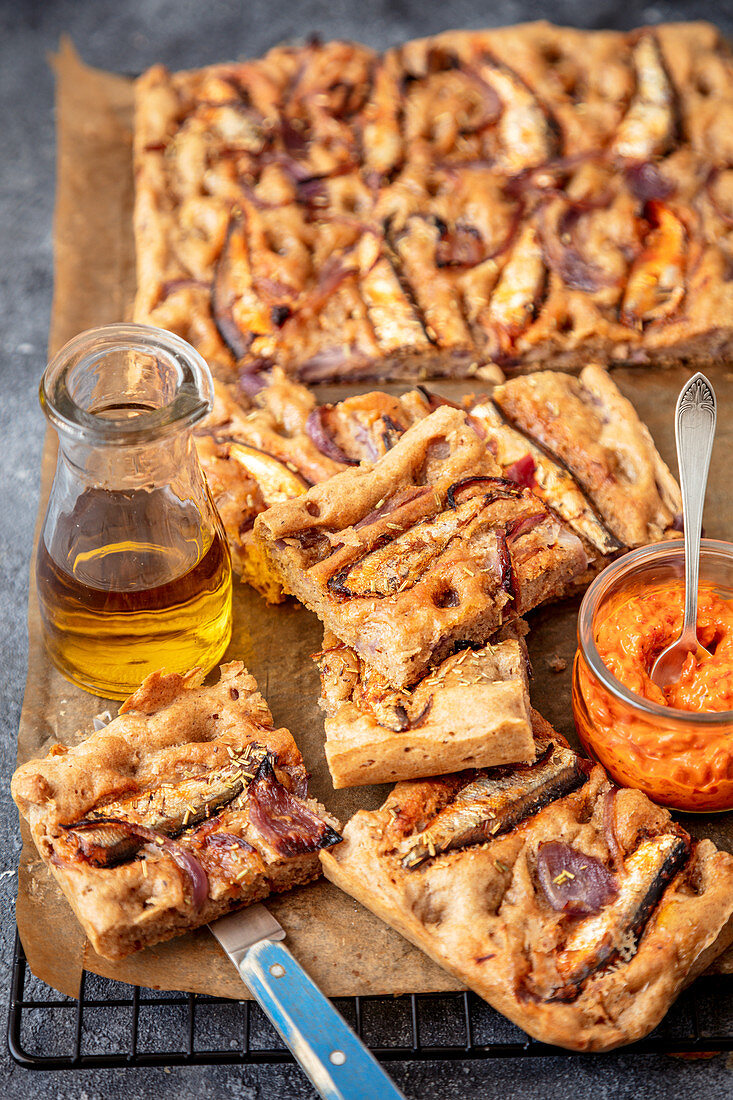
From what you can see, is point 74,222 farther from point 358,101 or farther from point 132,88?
point 358,101

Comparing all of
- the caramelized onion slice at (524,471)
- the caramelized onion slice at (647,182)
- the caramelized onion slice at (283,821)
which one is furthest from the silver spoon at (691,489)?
the caramelized onion slice at (647,182)

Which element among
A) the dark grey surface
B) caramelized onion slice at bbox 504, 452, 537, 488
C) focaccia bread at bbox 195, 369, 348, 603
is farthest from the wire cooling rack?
caramelized onion slice at bbox 504, 452, 537, 488

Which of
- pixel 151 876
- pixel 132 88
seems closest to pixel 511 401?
pixel 151 876

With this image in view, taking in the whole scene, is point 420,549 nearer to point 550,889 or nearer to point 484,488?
point 484,488

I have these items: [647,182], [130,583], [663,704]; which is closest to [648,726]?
[663,704]

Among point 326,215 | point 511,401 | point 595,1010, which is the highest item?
point 326,215

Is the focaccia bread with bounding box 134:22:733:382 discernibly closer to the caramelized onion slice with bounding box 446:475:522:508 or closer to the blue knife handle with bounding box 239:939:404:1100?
the caramelized onion slice with bounding box 446:475:522:508

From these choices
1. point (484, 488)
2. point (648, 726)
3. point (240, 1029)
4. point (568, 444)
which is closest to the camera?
point (240, 1029)
